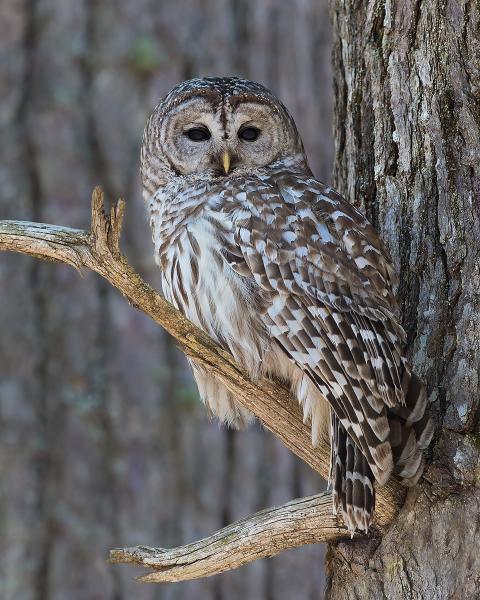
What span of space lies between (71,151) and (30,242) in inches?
88.1

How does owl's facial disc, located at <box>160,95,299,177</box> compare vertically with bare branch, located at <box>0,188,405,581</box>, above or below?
above

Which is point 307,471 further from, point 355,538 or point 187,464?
point 355,538

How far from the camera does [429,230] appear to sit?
9.57ft

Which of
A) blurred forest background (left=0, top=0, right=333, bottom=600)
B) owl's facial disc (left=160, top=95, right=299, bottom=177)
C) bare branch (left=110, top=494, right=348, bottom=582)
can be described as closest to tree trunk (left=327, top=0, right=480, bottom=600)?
bare branch (left=110, top=494, right=348, bottom=582)

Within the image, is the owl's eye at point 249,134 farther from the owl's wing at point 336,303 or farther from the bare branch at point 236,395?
the bare branch at point 236,395

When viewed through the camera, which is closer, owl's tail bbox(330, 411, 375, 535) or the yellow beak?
owl's tail bbox(330, 411, 375, 535)

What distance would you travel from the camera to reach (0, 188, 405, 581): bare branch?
249cm

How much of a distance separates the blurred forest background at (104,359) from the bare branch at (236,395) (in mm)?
1784

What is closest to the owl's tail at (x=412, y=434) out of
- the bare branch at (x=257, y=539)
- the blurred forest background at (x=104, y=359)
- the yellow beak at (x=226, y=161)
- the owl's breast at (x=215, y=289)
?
the bare branch at (x=257, y=539)

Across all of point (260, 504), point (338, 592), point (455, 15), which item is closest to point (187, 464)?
point (260, 504)

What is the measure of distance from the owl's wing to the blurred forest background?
1863mm

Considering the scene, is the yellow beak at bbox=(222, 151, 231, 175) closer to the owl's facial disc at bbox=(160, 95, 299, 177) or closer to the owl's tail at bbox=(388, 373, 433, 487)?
the owl's facial disc at bbox=(160, 95, 299, 177)

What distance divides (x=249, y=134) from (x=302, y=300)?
916mm

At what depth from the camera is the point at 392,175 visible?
307cm
